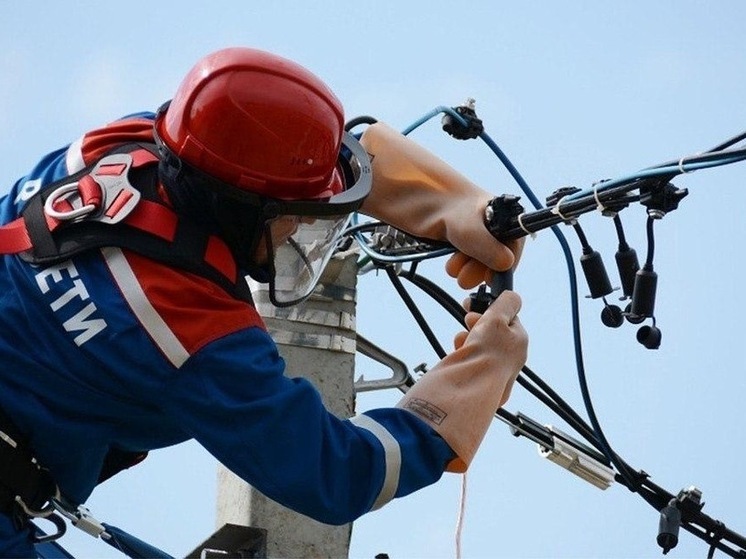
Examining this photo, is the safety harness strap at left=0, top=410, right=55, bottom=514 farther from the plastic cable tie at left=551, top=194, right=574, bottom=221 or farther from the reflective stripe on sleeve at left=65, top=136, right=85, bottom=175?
the plastic cable tie at left=551, top=194, right=574, bottom=221

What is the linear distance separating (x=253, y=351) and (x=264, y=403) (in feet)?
0.50

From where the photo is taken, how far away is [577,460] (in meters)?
6.98

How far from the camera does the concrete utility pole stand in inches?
246

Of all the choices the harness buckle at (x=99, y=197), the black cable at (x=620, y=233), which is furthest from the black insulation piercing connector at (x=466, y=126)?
the harness buckle at (x=99, y=197)

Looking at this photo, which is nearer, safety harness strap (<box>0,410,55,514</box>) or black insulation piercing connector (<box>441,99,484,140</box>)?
safety harness strap (<box>0,410,55,514</box>)

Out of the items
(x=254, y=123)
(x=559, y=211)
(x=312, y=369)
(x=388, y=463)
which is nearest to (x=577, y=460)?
(x=312, y=369)

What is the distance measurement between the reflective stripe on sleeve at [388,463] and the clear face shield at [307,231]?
517 mm

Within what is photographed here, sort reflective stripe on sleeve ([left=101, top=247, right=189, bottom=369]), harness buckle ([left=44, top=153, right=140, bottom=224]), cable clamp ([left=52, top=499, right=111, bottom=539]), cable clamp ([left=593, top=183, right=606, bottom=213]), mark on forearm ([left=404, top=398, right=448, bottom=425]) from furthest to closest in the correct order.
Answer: cable clamp ([left=593, top=183, right=606, bottom=213])
cable clamp ([left=52, top=499, right=111, bottom=539])
mark on forearm ([left=404, top=398, right=448, bottom=425])
harness buckle ([left=44, top=153, right=140, bottom=224])
reflective stripe on sleeve ([left=101, top=247, right=189, bottom=369])

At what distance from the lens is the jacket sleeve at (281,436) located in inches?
187

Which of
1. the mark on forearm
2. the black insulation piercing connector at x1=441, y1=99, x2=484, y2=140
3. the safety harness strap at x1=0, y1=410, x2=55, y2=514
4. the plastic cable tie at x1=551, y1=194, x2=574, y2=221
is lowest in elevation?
the safety harness strap at x1=0, y1=410, x2=55, y2=514

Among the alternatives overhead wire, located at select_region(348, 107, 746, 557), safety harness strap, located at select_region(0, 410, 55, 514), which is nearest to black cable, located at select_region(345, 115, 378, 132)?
overhead wire, located at select_region(348, 107, 746, 557)

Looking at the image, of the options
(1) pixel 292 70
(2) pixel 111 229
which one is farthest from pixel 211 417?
(1) pixel 292 70

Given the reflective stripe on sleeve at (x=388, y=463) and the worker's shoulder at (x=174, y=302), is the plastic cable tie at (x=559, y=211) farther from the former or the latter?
the worker's shoulder at (x=174, y=302)

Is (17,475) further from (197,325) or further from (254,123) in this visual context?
(254,123)
